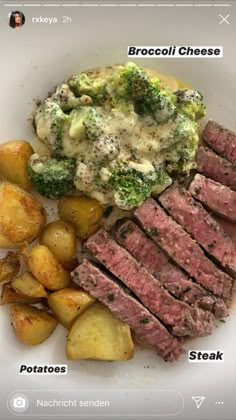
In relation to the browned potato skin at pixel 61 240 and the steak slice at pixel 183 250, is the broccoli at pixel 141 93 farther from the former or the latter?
the browned potato skin at pixel 61 240

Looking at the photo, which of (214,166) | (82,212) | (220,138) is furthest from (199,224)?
(82,212)

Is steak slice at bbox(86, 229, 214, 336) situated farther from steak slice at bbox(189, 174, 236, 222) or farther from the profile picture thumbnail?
the profile picture thumbnail

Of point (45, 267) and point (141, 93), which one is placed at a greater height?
point (141, 93)

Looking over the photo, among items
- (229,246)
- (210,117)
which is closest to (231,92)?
(210,117)

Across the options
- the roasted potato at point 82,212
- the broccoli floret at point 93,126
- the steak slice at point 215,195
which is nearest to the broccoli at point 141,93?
the broccoli floret at point 93,126

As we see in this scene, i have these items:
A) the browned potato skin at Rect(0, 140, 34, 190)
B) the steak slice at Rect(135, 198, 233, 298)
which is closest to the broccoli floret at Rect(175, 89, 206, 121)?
the steak slice at Rect(135, 198, 233, 298)

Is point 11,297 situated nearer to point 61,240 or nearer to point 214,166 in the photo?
point 61,240
